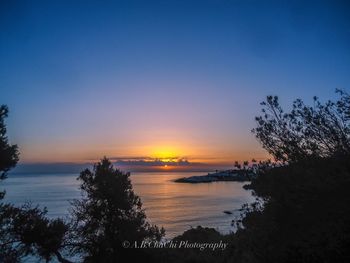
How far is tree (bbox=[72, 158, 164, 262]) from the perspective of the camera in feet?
80.4

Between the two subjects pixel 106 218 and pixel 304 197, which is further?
pixel 106 218

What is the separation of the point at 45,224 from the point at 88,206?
3.57 metres

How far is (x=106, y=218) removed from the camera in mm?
25547

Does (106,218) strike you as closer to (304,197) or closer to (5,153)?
(5,153)

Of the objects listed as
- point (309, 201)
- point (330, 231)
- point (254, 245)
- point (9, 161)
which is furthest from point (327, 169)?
point (9, 161)

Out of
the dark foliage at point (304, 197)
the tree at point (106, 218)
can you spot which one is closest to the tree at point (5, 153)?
the tree at point (106, 218)

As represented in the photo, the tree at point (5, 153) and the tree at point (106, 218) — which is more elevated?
the tree at point (5, 153)

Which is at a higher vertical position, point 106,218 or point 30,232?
point 106,218

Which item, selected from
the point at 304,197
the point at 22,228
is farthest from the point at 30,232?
the point at 304,197

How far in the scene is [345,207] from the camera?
35.5 ft

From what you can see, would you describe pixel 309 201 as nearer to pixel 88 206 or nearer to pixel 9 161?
pixel 9 161

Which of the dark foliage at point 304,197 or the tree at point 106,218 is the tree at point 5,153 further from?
the dark foliage at point 304,197

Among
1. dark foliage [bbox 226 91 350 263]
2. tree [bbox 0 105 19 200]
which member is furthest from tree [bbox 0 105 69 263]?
dark foliage [bbox 226 91 350 263]

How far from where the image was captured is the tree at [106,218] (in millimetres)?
24516
